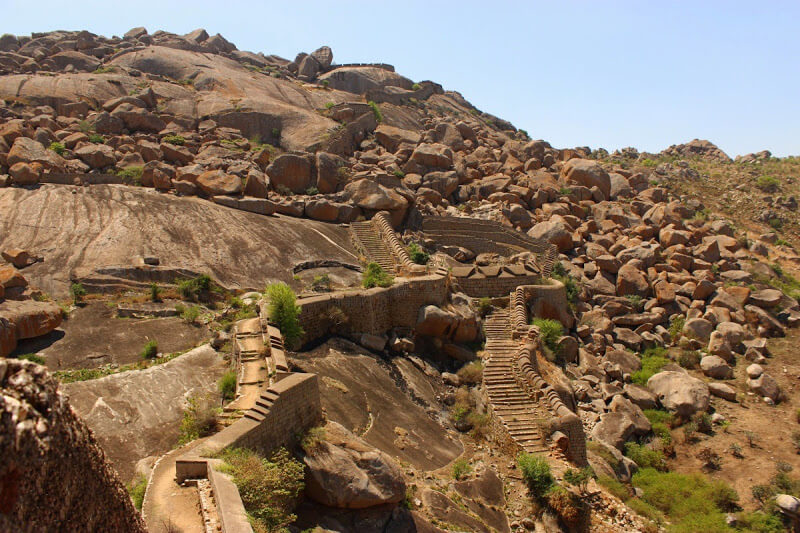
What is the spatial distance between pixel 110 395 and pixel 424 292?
485 inches

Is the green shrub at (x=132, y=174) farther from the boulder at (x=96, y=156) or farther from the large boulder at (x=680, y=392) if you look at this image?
the large boulder at (x=680, y=392)

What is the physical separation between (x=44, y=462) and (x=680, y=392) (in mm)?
24397

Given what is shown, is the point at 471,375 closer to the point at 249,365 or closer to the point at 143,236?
the point at 249,365

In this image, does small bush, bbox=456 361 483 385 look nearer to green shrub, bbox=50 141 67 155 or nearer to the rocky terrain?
the rocky terrain

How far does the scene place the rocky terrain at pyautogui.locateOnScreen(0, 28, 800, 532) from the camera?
11.7 metres

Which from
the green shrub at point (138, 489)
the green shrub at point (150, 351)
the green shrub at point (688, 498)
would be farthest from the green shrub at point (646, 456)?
the green shrub at point (138, 489)

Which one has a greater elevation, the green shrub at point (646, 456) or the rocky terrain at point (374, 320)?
the rocky terrain at point (374, 320)

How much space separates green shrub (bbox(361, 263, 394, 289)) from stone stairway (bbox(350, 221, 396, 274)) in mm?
2520

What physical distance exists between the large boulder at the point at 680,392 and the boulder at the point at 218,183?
20.5m

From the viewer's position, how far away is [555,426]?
17.7 meters

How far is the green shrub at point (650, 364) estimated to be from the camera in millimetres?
25652

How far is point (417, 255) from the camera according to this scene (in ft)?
88.5

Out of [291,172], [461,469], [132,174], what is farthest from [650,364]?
[132,174]

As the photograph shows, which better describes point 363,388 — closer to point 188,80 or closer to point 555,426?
point 555,426
